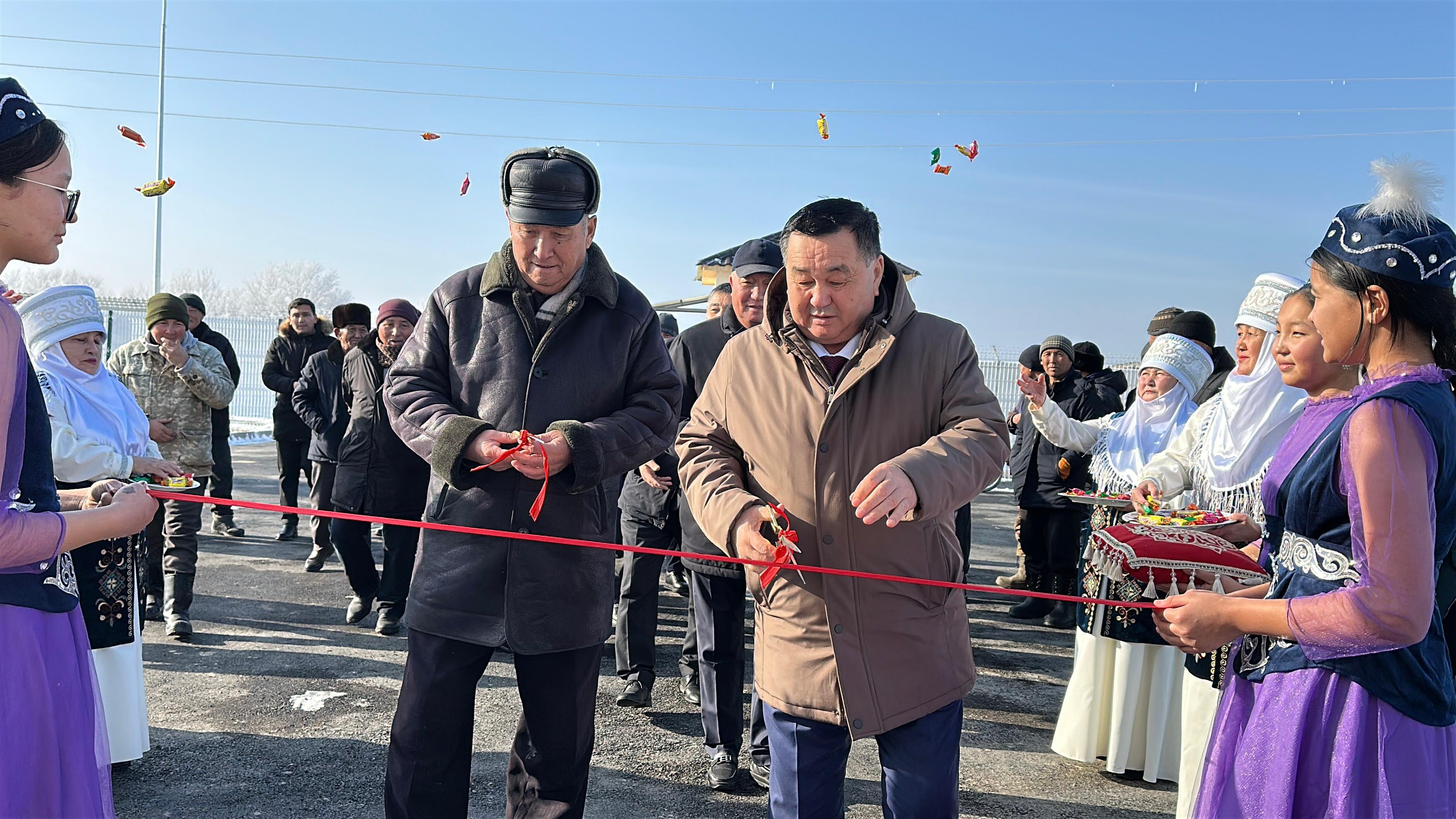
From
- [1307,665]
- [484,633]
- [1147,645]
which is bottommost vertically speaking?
[1147,645]

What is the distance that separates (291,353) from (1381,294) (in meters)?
9.02

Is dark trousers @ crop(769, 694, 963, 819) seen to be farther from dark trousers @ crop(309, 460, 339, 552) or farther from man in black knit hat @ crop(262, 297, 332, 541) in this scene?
man in black knit hat @ crop(262, 297, 332, 541)

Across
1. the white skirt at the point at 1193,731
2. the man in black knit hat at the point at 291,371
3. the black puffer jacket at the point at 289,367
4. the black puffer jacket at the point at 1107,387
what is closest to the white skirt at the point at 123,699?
the white skirt at the point at 1193,731

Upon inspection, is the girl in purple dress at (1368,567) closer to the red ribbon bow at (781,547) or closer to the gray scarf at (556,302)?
the red ribbon bow at (781,547)

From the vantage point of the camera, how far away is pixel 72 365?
462 cm

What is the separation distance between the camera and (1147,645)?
4.34m

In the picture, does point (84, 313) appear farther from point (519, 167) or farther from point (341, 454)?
point (519, 167)

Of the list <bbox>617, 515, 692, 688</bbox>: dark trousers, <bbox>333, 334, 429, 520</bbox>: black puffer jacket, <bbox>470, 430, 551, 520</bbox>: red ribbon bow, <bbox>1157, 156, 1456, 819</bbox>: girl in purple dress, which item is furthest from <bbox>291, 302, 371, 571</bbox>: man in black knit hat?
<bbox>1157, 156, 1456, 819</bbox>: girl in purple dress

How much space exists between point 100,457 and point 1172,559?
4515mm

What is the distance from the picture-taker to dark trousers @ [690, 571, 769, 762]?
4.23 meters

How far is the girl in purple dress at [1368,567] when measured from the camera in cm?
197

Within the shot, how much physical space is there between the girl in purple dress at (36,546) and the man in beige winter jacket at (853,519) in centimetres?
157

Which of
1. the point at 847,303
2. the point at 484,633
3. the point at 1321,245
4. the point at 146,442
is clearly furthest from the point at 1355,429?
the point at 146,442

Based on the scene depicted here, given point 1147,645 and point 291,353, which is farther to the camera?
point 291,353
